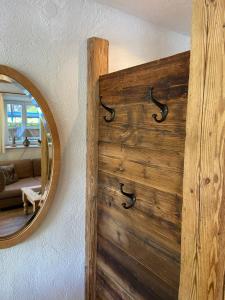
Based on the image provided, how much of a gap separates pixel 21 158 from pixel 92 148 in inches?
13.9

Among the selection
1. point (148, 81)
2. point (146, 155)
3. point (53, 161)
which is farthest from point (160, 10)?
point (53, 161)

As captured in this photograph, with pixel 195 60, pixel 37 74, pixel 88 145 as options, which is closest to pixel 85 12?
pixel 37 74

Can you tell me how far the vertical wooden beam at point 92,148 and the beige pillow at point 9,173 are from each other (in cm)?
37

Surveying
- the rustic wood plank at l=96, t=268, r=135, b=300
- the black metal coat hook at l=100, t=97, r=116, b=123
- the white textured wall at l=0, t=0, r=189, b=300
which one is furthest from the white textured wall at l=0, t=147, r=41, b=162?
the rustic wood plank at l=96, t=268, r=135, b=300

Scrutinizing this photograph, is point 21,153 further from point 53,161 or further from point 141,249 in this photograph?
point 141,249

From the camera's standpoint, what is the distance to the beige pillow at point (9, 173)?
1.04 metres

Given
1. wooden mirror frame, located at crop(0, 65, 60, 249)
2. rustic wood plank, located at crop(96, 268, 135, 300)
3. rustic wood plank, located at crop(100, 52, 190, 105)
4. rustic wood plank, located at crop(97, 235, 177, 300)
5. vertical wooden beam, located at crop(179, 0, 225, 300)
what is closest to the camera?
vertical wooden beam, located at crop(179, 0, 225, 300)

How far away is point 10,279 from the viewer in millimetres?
1084

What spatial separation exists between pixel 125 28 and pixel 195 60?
827 millimetres

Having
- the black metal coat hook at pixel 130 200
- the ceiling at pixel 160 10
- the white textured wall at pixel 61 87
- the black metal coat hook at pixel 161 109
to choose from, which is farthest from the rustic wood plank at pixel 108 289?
the ceiling at pixel 160 10

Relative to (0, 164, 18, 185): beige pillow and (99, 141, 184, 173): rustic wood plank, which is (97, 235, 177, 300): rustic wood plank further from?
(0, 164, 18, 185): beige pillow

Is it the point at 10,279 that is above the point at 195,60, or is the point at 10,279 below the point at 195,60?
below

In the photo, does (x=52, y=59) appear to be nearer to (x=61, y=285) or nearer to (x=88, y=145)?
(x=88, y=145)

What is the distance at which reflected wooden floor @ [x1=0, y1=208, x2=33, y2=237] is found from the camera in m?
1.01
